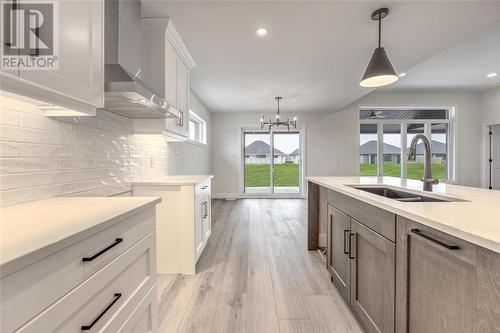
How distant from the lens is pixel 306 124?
7164 mm

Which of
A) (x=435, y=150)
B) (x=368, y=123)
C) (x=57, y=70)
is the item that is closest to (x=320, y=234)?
(x=57, y=70)

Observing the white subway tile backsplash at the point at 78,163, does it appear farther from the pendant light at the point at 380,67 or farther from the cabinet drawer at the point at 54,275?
the pendant light at the point at 380,67

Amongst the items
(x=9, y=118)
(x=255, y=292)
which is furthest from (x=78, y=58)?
(x=255, y=292)

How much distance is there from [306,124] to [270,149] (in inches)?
51.5

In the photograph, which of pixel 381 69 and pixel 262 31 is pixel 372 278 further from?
pixel 262 31

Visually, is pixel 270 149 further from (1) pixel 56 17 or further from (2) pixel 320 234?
(1) pixel 56 17

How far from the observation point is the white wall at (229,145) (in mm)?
7180

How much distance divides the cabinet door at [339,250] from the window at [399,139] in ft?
18.6

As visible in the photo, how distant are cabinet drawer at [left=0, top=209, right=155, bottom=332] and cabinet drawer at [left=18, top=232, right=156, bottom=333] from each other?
0.03 metres

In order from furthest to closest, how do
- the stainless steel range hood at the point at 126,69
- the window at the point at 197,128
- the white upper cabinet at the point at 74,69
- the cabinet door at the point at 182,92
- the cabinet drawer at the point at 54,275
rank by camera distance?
the window at the point at 197,128, the cabinet door at the point at 182,92, the stainless steel range hood at the point at 126,69, the white upper cabinet at the point at 74,69, the cabinet drawer at the point at 54,275

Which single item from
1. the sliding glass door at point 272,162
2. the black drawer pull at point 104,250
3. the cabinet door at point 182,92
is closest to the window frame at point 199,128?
the sliding glass door at point 272,162

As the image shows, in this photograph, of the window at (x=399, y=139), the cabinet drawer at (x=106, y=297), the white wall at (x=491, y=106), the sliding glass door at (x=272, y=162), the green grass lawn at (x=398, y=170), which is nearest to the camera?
the cabinet drawer at (x=106, y=297)

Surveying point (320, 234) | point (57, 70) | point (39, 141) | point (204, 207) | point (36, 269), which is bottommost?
point (320, 234)

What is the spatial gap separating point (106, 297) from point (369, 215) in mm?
1356
